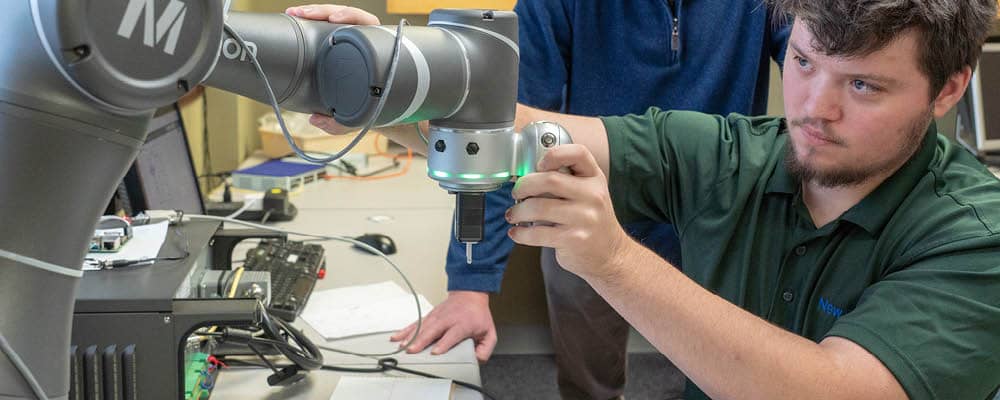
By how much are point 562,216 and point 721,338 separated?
0.73ft

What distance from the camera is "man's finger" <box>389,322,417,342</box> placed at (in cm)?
128

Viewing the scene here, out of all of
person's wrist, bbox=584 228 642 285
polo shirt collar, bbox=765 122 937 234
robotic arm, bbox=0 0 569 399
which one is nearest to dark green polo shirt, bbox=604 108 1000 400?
polo shirt collar, bbox=765 122 937 234

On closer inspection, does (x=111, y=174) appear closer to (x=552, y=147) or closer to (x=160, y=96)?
(x=160, y=96)

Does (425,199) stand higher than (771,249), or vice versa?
(771,249)

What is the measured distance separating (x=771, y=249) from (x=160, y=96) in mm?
898

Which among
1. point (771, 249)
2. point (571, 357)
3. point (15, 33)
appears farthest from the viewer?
point (571, 357)

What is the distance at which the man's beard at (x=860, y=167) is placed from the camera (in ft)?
3.52

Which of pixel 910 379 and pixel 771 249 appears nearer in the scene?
pixel 910 379

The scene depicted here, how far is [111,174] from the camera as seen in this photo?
19.7 inches

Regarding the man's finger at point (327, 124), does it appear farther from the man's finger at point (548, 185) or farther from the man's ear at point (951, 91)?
the man's ear at point (951, 91)

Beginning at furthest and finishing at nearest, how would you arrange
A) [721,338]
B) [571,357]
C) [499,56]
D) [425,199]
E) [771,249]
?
[425,199]
[571,357]
[771,249]
[721,338]
[499,56]

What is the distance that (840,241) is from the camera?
112cm

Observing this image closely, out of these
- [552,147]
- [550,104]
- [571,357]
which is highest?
[552,147]

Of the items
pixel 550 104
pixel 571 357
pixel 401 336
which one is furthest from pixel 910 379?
pixel 571 357
